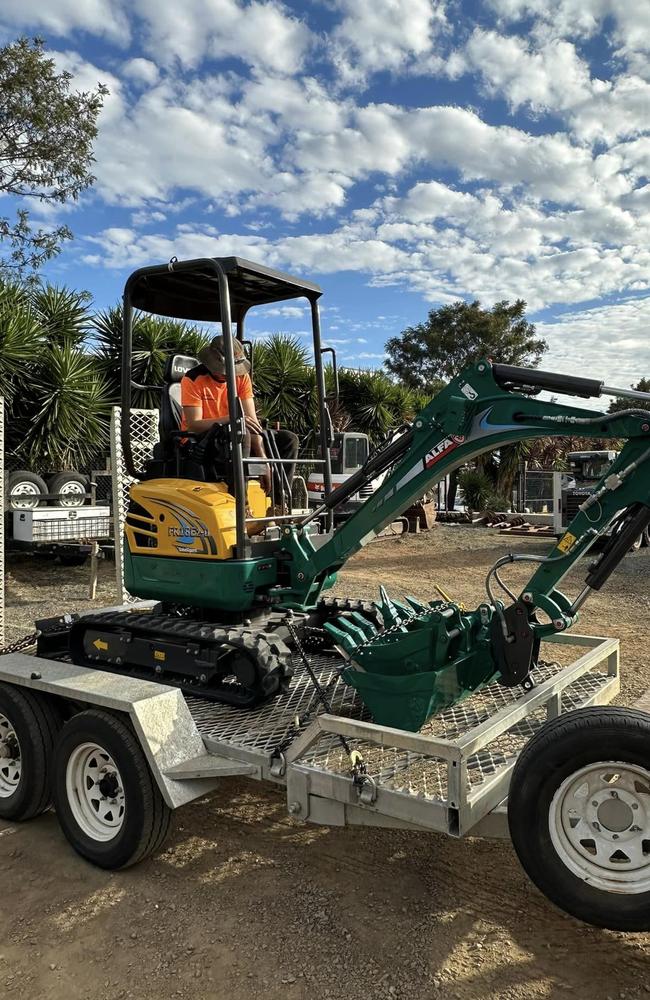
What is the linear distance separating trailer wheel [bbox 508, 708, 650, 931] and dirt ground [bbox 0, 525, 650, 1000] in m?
0.38

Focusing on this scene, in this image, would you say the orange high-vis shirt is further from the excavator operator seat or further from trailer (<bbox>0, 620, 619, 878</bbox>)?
trailer (<bbox>0, 620, 619, 878</bbox>)

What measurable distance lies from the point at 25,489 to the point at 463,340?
29603 mm

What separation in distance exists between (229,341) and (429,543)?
13.4 meters

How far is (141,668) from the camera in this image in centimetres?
481

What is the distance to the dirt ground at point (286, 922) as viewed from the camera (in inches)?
114

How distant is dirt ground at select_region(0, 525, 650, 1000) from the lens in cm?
291

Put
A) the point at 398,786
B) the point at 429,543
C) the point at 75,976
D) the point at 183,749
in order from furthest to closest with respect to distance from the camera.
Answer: the point at 429,543 → the point at 183,749 → the point at 398,786 → the point at 75,976

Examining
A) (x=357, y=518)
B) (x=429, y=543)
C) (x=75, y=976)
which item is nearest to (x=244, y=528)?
(x=357, y=518)

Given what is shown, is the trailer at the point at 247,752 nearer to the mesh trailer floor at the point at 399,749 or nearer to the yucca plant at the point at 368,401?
the mesh trailer floor at the point at 399,749

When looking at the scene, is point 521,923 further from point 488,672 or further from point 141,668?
point 141,668

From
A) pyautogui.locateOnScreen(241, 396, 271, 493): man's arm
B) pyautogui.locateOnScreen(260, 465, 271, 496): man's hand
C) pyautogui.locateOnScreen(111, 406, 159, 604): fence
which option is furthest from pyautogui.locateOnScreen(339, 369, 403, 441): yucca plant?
pyautogui.locateOnScreen(241, 396, 271, 493): man's arm

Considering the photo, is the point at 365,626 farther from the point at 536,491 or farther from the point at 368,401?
the point at 536,491

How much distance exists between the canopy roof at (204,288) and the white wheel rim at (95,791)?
8.95 feet

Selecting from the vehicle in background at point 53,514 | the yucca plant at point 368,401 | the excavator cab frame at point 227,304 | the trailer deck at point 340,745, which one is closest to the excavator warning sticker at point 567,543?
the trailer deck at point 340,745
